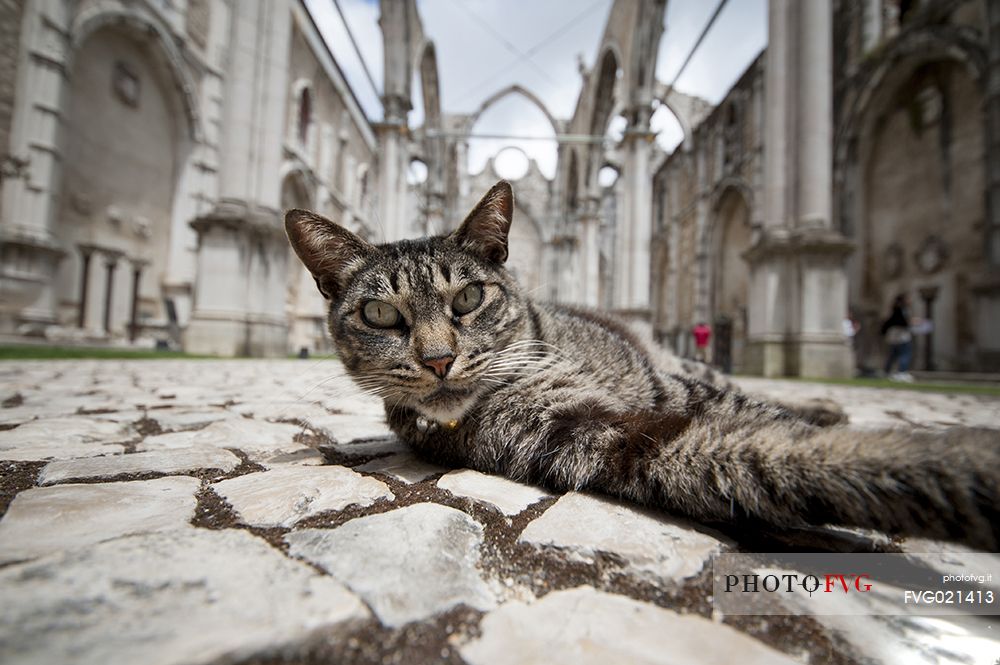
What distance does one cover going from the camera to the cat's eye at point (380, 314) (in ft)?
4.99

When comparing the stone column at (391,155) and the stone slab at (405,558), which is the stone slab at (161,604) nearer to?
the stone slab at (405,558)

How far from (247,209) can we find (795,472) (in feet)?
31.2

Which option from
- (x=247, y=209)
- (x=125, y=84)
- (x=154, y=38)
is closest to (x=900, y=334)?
(x=247, y=209)

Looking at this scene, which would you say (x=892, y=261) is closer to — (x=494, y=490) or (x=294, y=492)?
(x=494, y=490)

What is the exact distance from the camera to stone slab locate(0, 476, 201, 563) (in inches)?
33.0

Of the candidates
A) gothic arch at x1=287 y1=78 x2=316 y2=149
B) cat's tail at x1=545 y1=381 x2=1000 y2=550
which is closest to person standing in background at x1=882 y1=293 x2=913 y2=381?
cat's tail at x1=545 y1=381 x2=1000 y2=550

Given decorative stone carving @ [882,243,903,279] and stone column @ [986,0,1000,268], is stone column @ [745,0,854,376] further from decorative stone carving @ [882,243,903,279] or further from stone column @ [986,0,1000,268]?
decorative stone carving @ [882,243,903,279]

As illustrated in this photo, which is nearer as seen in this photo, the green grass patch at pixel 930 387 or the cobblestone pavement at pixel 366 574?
the cobblestone pavement at pixel 366 574

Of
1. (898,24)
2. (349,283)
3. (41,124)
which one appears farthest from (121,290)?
(898,24)

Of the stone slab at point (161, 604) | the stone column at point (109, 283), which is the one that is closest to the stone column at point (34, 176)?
the stone column at point (109, 283)

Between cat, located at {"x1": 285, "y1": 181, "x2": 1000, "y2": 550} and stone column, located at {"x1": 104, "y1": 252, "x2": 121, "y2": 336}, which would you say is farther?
stone column, located at {"x1": 104, "y1": 252, "x2": 121, "y2": 336}

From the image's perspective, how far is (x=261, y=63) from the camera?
8.27 m

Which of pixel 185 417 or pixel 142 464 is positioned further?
pixel 185 417

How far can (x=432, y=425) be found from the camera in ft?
5.17
